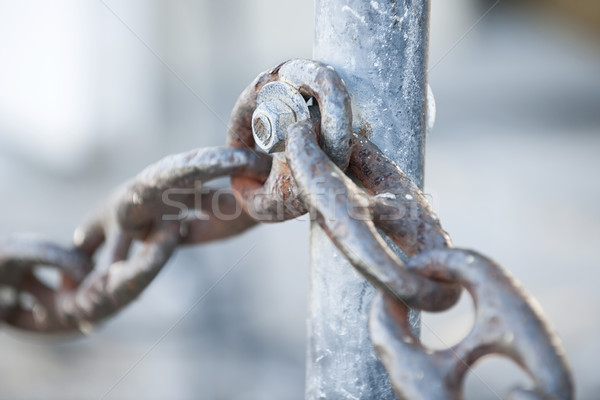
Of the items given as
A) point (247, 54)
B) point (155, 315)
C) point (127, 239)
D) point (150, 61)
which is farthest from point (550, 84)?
point (127, 239)

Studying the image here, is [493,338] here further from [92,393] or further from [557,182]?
[557,182]

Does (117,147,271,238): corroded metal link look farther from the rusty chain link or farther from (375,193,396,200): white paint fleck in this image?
(375,193,396,200): white paint fleck

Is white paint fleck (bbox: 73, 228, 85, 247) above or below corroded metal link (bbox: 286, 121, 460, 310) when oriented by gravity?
above

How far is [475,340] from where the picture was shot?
41 centimetres

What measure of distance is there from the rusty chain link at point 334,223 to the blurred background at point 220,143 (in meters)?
0.34

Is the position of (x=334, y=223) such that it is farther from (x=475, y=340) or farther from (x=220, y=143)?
(x=220, y=143)

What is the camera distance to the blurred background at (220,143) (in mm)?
2094

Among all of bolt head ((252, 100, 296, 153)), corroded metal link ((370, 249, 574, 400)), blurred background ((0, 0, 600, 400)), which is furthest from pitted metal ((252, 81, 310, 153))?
blurred background ((0, 0, 600, 400))

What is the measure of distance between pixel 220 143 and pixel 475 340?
2770 millimetres

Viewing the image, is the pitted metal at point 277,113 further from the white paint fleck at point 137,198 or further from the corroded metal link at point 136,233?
the white paint fleck at point 137,198

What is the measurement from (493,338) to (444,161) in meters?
4.13

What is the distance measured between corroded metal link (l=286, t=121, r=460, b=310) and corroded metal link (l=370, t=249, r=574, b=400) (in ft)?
0.05

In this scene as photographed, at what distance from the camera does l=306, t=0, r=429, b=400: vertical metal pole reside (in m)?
0.53

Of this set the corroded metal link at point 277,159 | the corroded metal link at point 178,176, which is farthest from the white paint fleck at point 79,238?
the corroded metal link at point 277,159
